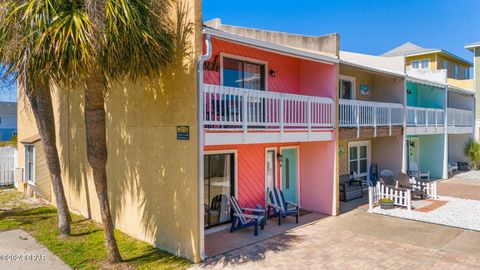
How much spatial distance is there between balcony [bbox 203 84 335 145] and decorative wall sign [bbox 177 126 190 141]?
46 centimetres

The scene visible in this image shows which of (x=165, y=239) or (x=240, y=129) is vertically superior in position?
(x=240, y=129)

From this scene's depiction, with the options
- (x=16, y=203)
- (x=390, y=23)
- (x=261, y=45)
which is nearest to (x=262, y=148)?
(x=261, y=45)

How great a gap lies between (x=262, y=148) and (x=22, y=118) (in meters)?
14.4

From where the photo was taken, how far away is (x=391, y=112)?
16.3 metres

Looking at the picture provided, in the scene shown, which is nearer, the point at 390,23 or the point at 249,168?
→ the point at 249,168

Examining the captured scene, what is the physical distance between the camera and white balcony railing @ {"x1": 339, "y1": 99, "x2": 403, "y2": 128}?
13.3 metres

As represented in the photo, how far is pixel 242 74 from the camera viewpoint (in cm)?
1203

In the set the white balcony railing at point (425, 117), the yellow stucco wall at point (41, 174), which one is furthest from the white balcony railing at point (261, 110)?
the yellow stucco wall at point (41, 174)

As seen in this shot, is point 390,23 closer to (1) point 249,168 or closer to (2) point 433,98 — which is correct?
(2) point 433,98

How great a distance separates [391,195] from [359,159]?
424 centimetres

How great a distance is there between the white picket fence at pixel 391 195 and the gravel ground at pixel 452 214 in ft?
1.14

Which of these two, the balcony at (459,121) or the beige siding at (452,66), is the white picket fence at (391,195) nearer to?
the balcony at (459,121)

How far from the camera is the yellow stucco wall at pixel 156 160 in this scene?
839 centimetres

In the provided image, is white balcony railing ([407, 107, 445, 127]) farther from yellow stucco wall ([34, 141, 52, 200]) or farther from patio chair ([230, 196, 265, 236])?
yellow stucco wall ([34, 141, 52, 200])
